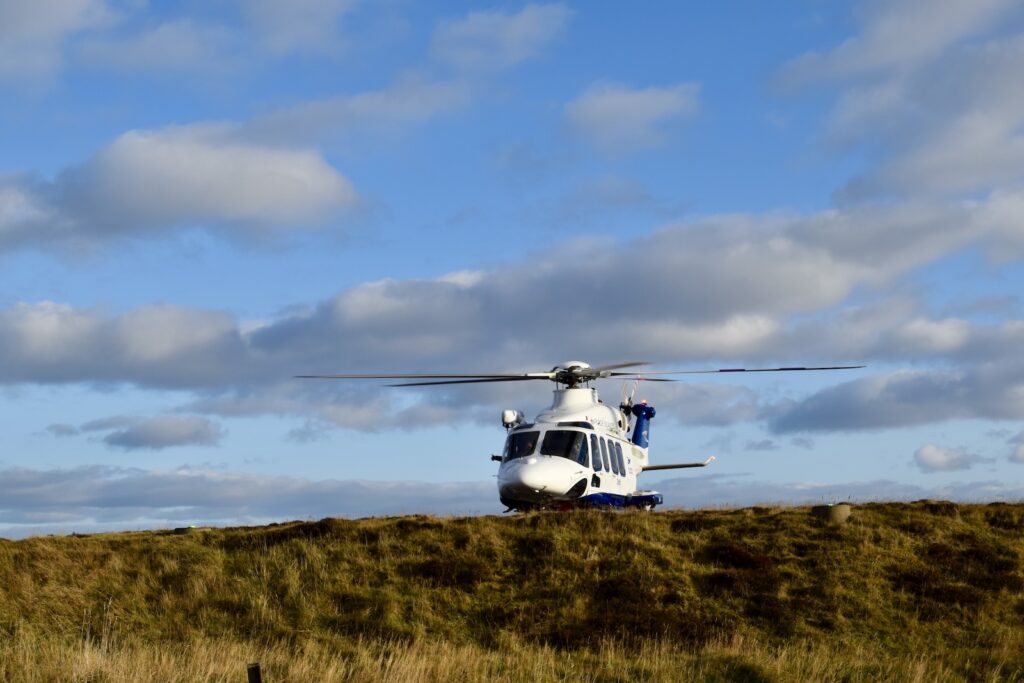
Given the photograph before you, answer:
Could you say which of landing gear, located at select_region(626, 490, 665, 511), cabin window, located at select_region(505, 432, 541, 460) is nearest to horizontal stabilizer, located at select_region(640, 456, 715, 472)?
landing gear, located at select_region(626, 490, 665, 511)

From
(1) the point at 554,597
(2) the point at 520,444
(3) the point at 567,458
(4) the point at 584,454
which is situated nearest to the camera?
(1) the point at 554,597

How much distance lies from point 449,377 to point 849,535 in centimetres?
1212

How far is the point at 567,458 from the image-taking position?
30.2 meters

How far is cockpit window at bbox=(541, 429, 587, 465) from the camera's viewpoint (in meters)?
30.2

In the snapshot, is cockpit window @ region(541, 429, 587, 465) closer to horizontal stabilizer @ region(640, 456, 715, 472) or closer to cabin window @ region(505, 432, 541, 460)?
cabin window @ region(505, 432, 541, 460)

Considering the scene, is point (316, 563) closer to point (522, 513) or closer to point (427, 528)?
point (427, 528)

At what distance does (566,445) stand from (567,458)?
0.38 metres

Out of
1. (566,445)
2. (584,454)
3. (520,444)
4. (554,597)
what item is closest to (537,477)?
(566,445)

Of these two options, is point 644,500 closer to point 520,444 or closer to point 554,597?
point 520,444

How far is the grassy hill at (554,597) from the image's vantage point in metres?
19.0

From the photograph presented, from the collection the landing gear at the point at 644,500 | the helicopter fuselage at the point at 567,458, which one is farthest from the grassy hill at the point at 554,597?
the landing gear at the point at 644,500

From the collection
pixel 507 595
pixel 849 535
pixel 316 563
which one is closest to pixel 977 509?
pixel 849 535

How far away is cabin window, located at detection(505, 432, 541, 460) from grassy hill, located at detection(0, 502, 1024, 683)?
2424 millimetres

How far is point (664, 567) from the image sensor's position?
25734 mm
